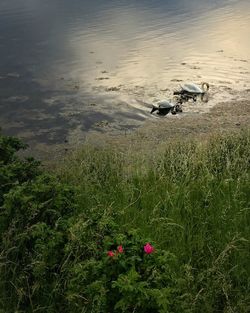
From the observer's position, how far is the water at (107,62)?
11.1 meters

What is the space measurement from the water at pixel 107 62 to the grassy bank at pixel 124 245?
455cm

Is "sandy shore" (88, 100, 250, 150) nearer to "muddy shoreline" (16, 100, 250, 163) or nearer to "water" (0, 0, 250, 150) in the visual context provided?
"muddy shoreline" (16, 100, 250, 163)

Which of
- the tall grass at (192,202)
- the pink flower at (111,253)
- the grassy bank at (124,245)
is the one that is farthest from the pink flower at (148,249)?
the tall grass at (192,202)

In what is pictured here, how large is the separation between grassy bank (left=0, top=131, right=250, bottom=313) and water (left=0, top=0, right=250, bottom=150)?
179 inches

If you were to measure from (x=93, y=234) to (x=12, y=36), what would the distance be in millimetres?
15839


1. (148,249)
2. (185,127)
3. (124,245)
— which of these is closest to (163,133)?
(185,127)

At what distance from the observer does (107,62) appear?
48.8 ft

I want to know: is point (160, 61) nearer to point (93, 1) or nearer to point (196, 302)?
point (196, 302)

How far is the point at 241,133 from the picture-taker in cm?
889

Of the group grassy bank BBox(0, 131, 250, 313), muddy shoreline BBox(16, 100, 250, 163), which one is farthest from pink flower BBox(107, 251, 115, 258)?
muddy shoreline BBox(16, 100, 250, 163)

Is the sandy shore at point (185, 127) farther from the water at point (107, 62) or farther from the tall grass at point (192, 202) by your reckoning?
the tall grass at point (192, 202)

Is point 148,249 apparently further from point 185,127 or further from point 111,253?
point 185,127

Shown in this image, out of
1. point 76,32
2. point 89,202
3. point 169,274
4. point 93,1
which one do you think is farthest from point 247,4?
point 169,274

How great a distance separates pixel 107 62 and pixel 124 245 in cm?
1153
